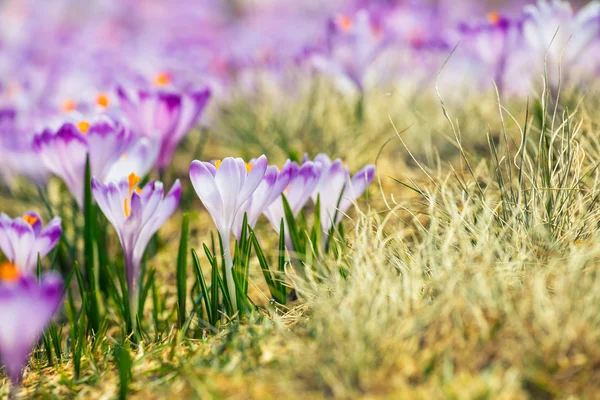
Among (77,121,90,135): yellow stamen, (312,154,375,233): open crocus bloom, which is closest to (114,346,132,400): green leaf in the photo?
(312,154,375,233): open crocus bloom

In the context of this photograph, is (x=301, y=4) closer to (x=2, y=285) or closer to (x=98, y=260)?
(x=98, y=260)

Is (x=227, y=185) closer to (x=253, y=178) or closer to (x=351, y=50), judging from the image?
(x=253, y=178)

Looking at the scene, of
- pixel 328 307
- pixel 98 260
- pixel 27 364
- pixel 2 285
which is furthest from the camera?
pixel 98 260

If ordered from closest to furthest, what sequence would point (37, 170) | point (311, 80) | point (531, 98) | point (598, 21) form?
1. point (598, 21)
2. point (37, 170)
3. point (531, 98)
4. point (311, 80)

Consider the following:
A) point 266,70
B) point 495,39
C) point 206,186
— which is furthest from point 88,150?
point 266,70

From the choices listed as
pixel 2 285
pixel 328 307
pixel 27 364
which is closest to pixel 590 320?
pixel 328 307
